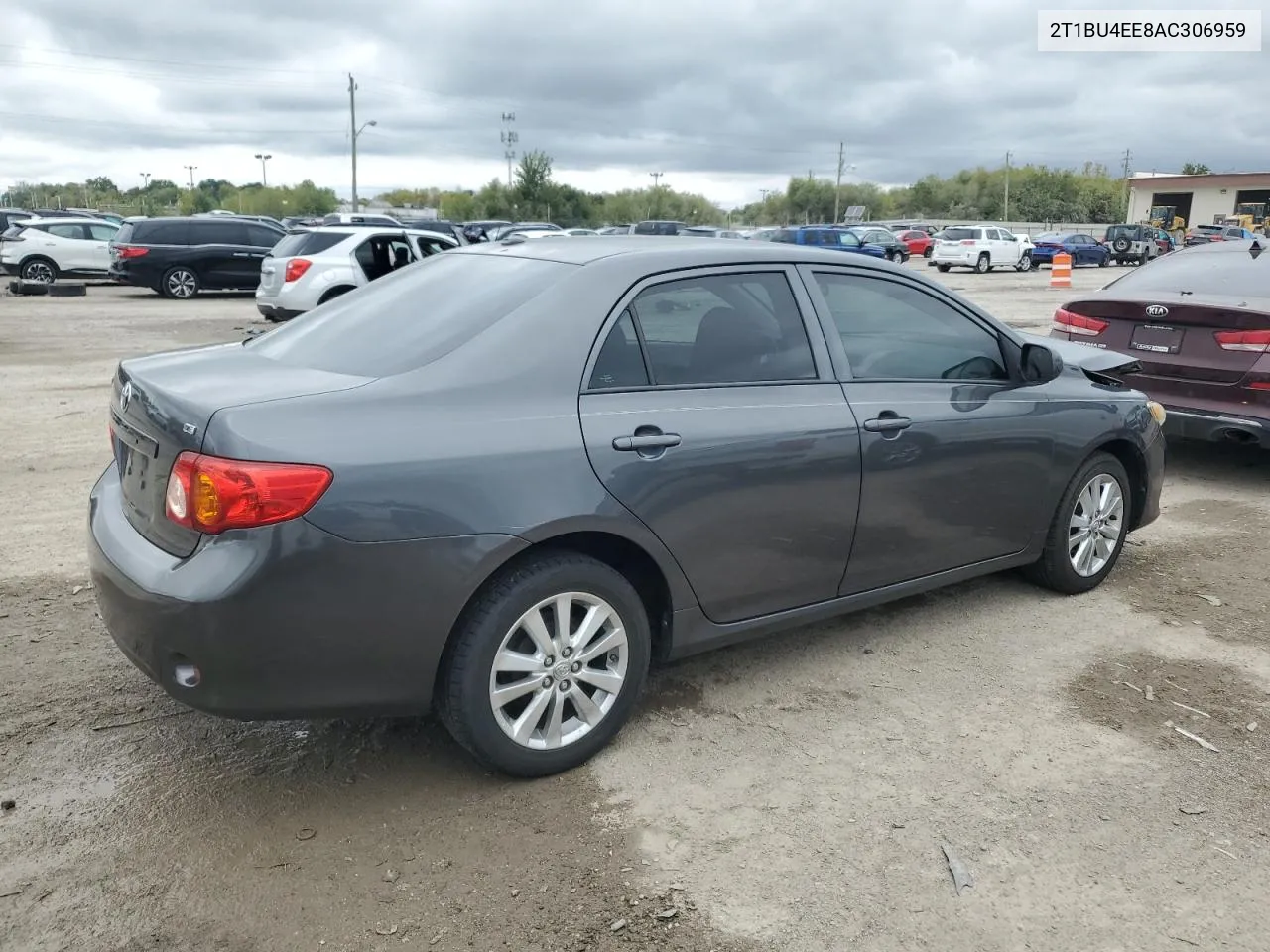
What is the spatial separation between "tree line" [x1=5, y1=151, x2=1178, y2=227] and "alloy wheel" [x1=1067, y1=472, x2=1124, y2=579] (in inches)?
2769

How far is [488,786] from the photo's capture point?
3322 millimetres

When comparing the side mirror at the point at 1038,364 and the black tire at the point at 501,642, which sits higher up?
the side mirror at the point at 1038,364

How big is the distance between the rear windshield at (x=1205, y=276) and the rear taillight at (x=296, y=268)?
10358mm

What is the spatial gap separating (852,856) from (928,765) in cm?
61

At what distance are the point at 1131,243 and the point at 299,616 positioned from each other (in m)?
49.3

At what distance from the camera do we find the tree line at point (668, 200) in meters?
80.6

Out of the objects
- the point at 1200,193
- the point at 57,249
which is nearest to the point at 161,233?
the point at 57,249

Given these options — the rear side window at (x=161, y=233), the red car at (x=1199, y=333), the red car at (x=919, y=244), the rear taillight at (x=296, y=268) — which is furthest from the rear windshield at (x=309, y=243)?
the red car at (x=919, y=244)

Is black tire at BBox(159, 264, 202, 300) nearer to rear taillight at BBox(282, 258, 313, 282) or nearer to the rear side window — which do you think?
the rear side window

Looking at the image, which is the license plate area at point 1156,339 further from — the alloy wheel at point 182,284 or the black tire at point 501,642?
the alloy wheel at point 182,284

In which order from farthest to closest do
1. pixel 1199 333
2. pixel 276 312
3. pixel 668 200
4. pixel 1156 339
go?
pixel 668 200 → pixel 276 312 → pixel 1156 339 → pixel 1199 333

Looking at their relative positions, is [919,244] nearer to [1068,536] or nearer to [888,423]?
[1068,536]

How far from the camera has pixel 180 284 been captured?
21672mm

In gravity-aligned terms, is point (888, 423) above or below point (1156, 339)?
below
